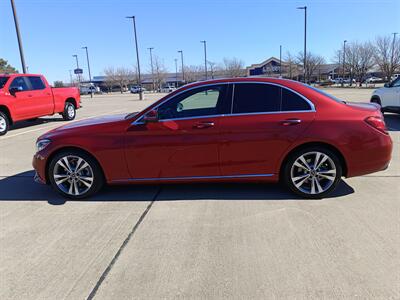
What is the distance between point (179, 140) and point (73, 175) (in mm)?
1606

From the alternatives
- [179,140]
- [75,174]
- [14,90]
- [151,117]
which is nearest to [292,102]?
[179,140]

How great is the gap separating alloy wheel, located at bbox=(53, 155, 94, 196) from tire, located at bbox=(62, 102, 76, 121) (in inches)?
396

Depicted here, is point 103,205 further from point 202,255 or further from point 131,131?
point 202,255

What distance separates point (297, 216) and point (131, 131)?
237cm

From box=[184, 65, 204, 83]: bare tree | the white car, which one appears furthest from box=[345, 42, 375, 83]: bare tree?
the white car

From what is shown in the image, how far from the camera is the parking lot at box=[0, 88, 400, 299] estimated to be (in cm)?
252

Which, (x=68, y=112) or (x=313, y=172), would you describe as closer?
(x=313, y=172)

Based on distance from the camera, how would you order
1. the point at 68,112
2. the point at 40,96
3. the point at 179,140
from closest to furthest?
1. the point at 179,140
2. the point at 40,96
3. the point at 68,112

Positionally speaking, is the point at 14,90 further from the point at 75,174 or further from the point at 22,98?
the point at 75,174

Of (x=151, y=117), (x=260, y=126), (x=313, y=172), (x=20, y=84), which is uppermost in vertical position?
(x=20, y=84)

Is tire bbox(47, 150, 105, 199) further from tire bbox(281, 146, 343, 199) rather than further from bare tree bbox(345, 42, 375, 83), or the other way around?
bare tree bbox(345, 42, 375, 83)

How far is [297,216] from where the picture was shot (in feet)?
12.1

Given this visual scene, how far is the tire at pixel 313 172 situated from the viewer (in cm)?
408

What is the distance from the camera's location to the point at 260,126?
405 centimetres
